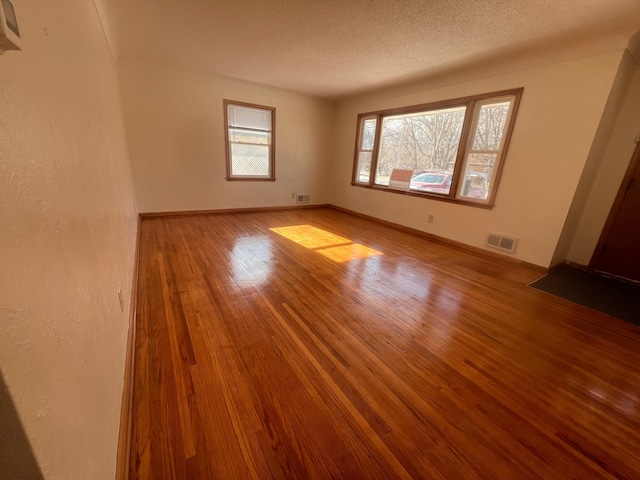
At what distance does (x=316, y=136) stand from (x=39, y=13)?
549cm

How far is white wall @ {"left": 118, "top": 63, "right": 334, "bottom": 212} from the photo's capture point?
13.8ft

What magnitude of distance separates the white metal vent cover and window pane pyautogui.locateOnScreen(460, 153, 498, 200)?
0.57 m

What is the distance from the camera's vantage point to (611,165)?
3.09m

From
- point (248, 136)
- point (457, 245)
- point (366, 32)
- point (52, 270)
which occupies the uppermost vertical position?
point (366, 32)

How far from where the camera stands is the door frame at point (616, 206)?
293 cm

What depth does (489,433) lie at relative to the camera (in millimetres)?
1203

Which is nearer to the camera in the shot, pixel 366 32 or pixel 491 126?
pixel 366 32

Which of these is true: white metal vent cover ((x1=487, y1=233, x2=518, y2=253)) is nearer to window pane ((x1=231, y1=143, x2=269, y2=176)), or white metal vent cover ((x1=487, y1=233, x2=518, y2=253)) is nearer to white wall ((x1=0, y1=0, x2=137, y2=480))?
white wall ((x1=0, y1=0, x2=137, y2=480))

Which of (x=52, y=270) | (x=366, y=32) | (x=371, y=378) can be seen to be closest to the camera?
(x=52, y=270)

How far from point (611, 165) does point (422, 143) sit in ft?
7.62

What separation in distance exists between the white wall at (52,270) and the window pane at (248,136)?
4066mm

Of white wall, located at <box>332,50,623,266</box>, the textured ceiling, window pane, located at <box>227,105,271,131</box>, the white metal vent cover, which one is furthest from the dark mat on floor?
window pane, located at <box>227,105,271,131</box>

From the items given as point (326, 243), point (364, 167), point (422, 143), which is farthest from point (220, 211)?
point (422, 143)

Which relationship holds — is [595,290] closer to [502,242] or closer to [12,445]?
[502,242]
